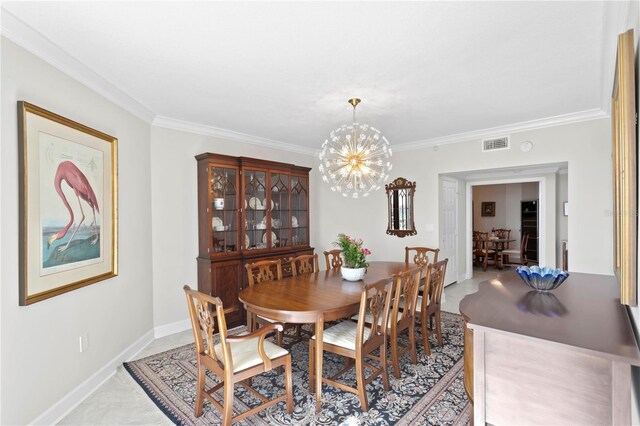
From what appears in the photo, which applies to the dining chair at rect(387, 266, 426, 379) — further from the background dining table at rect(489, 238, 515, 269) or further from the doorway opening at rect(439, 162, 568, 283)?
the background dining table at rect(489, 238, 515, 269)

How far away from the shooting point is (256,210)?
14.8ft

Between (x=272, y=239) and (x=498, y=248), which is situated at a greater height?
(x=272, y=239)

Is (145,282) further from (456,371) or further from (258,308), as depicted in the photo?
(456,371)

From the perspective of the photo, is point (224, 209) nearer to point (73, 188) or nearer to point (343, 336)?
point (73, 188)

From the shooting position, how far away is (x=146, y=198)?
142 inches

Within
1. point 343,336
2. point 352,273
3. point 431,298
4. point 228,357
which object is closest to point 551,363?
point 343,336

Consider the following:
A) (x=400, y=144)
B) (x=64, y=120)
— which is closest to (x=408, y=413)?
(x=64, y=120)

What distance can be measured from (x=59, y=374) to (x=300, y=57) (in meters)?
2.92

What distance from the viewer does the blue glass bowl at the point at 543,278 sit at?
6.81 ft

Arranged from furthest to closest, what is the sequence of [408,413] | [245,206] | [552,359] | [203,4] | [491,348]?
[245,206]
[408,413]
[203,4]
[491,348]
[552,359]

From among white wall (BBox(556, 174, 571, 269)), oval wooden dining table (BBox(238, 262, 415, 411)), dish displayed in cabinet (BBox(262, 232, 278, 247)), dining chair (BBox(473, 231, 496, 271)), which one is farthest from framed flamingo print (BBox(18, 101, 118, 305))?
dining chair (BBox(473, 231, 496, 271))

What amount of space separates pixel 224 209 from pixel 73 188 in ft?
6.02

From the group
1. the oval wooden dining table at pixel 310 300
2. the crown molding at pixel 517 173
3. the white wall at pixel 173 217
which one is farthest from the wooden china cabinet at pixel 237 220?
the crown molding at pixel 517 173

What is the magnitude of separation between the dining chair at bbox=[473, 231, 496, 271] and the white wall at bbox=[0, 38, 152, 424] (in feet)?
23.6
